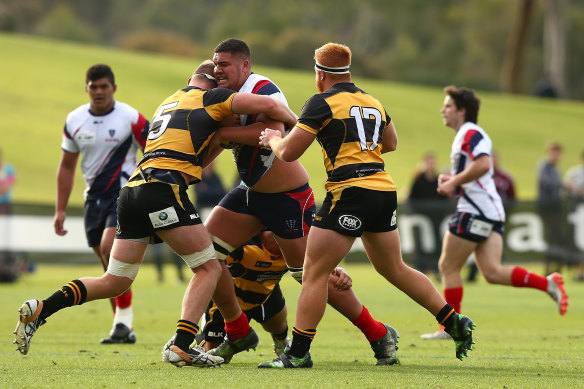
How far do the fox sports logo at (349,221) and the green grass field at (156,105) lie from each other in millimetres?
24188

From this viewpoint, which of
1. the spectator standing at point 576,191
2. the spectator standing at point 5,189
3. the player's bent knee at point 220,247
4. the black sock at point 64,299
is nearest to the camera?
the black sock at point 64,299

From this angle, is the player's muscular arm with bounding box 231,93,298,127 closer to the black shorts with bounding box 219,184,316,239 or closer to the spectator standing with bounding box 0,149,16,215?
the black shorts with bounding box 219,184,316,239

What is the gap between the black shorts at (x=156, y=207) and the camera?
6.55 m

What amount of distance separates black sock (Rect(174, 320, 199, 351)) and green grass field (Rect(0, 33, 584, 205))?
23.9m

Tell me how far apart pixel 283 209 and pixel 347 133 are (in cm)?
88

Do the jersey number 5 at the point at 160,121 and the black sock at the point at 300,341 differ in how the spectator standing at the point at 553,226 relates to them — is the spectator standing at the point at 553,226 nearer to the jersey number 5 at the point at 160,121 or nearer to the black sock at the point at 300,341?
the black sock at the point at 300,341

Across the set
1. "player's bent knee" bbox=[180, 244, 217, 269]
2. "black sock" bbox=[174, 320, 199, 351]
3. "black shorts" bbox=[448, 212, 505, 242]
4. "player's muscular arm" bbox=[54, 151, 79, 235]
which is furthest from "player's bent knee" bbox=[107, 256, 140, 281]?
"black shorts" bbox=[448, 212, 505, 242]

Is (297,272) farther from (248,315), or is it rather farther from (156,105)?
(156,105)

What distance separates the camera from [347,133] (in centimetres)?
655

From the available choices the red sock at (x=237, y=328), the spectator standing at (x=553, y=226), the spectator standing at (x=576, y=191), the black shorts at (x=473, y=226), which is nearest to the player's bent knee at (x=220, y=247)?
the red sock at (x=237, y=328)

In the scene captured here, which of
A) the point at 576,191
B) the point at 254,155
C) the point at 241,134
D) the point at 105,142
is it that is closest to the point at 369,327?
the point at 254,155

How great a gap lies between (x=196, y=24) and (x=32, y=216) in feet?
207

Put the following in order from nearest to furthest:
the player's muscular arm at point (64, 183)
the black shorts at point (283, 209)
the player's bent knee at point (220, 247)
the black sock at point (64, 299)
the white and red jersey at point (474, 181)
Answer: the black sock at point (64, 299)
the black shorts at point (283, 209)
the player's bent knee at point (220, 247)
the player's muscular arm at point (64, 183)
the white and red jersey at point (474, 181)

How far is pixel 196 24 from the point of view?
7912 cm
